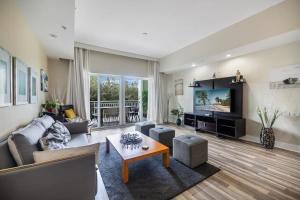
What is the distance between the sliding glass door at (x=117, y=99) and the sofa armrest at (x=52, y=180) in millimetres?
4057

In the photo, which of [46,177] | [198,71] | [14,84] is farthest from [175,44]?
[46,177]

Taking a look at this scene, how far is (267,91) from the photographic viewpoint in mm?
3490

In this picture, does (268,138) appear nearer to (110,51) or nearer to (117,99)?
(117,99)

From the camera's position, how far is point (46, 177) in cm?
114

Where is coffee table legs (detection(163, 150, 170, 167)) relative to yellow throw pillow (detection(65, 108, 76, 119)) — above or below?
below

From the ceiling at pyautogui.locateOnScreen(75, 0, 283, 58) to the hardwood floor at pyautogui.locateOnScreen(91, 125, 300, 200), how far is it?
288cm

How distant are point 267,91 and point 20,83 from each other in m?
5.01

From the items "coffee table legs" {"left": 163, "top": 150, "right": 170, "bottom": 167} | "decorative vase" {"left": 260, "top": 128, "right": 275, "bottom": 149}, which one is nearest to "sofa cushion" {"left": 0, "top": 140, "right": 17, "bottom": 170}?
"coffee table legs" {"left": 163, "top": 150, "right": 170, "bottom": 167}

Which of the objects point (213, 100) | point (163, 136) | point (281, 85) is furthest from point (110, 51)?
point (281, 85)

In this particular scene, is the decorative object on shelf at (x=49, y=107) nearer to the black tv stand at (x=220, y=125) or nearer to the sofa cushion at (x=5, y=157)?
the sofa cushion at (x=5, y=157)

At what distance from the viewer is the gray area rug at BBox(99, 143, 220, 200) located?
69.4 inches

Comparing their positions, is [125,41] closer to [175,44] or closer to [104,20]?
[104,20]

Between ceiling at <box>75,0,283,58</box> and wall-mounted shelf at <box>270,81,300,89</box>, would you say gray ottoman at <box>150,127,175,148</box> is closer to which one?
ceiling at <box>75,0,283,58</box>

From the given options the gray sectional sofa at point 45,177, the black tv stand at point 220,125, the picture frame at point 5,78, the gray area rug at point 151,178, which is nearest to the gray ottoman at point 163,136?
the gray area rug at point 151,178
